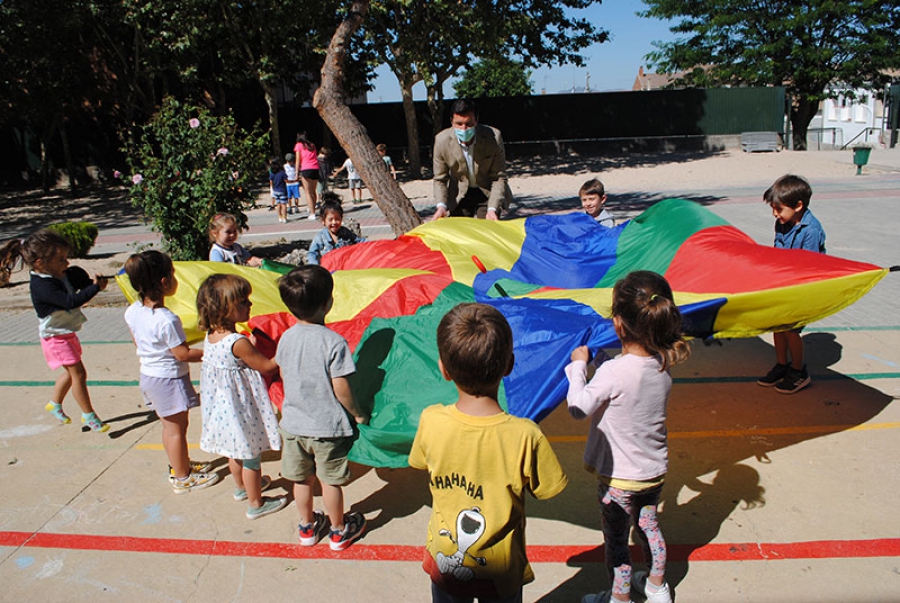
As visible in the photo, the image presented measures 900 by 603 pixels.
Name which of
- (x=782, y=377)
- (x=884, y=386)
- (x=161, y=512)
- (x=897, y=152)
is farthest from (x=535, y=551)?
(x=897, y=152)

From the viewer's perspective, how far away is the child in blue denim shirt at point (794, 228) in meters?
4.35

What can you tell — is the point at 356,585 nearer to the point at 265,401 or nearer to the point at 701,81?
the point at 265,401

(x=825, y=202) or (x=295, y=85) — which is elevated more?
(x=295, y=85)

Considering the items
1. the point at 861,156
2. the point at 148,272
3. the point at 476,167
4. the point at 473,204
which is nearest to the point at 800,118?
the point at 861,156

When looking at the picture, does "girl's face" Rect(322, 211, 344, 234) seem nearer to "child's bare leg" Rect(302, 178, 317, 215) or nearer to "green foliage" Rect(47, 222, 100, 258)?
"green foliage" Rect(47, 222, 100, 258)

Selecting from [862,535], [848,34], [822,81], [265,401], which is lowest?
[862,535]

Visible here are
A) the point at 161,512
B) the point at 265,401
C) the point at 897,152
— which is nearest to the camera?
the point at 265,401

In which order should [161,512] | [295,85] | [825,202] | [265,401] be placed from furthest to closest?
[295,85], [825,202], [161,512], [265,401]

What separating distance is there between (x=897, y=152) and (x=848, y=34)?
16.4ft

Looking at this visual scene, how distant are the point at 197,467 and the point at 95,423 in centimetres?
109

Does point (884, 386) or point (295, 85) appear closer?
point (884, 386)

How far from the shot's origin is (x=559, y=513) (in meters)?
3.58

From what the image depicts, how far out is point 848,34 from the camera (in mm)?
26141

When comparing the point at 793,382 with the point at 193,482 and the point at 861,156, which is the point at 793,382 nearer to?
the point at 193,482
